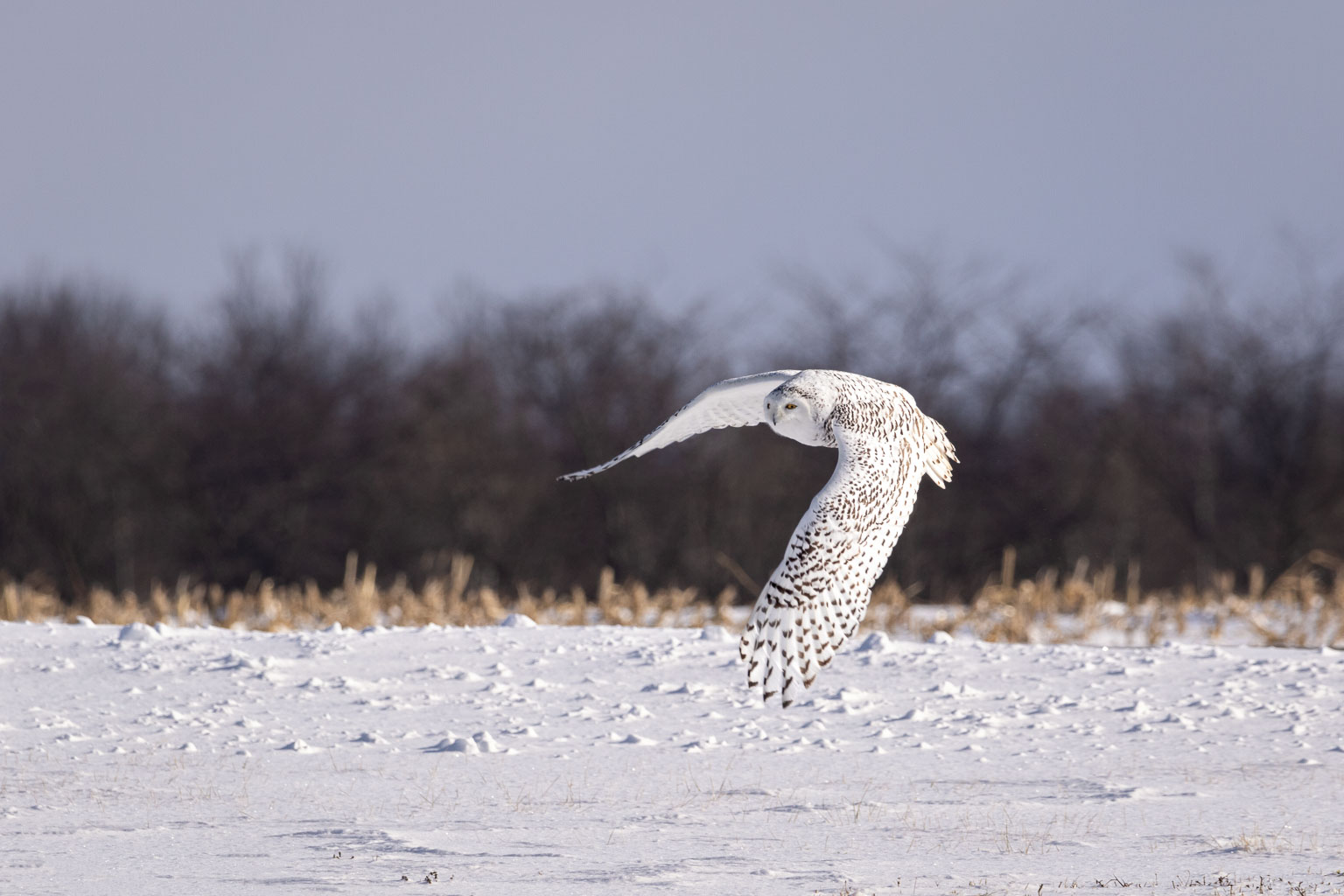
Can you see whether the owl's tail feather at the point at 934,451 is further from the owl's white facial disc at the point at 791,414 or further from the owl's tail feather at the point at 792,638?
the owl's tail feather at the point at 792,638

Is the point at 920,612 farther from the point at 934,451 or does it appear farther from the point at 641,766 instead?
the point at 934,451

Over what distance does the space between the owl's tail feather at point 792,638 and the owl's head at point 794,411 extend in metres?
0.56

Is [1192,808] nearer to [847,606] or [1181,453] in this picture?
[847,606]

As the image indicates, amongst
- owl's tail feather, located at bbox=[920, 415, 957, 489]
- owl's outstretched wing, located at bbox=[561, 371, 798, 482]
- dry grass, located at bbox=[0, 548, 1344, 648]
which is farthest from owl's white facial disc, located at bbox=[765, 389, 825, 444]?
dry grass, located at bbox=[0, 548, 1344, 648]

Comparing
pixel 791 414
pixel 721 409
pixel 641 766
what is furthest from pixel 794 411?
pixel 641 766

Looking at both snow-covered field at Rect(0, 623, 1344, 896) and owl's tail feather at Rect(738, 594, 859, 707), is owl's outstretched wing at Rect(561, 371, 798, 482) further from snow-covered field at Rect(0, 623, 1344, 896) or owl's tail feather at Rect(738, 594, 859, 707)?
snow-covered field at Rect(0, 623, 1344, 896)

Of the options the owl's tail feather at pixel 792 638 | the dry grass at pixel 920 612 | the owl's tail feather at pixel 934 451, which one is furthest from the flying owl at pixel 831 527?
the dry grass at pixel 920 612

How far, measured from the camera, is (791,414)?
4.55 metres

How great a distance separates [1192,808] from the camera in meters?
6.71

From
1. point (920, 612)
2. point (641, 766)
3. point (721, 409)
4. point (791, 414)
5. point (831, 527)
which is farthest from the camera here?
point (920, 612)

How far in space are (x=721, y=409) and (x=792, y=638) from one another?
1.18 metres

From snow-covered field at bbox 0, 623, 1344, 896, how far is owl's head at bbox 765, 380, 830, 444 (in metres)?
1.70

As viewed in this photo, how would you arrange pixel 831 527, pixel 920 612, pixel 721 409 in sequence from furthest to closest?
1. pixel 920 612
2. pixel 721 409
3. pixel 831 527

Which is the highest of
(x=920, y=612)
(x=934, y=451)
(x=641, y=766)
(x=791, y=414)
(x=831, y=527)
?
(x=791, y=414)
